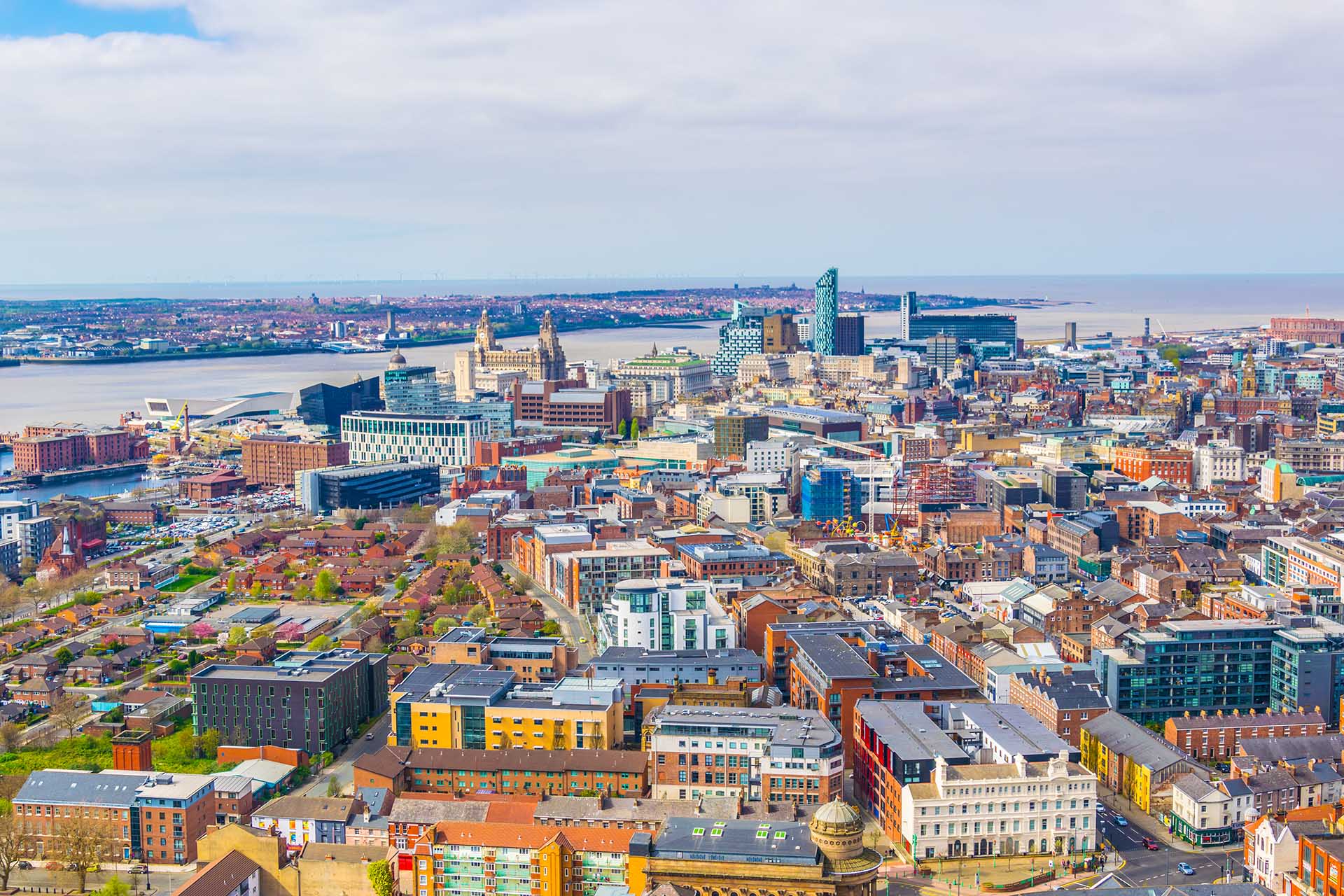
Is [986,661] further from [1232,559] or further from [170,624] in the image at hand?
[170,624]

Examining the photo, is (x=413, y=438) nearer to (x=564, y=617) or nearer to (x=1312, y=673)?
(x=564, y=617)

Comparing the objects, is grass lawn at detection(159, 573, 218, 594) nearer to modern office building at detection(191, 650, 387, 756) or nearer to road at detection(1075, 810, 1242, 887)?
modern office building at detection(191, 650, 387, 756)

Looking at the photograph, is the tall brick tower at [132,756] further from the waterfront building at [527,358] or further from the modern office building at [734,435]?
the waterfront building at [527,358]

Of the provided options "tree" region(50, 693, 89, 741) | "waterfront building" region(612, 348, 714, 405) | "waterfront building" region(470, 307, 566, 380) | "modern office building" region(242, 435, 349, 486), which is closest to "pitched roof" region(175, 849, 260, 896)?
"tree" region(50, 693, 89, 741)

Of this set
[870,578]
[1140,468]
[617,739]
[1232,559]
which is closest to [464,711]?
[617,739]

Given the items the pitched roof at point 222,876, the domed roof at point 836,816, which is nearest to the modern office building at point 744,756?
the domed roof at point 836,816
